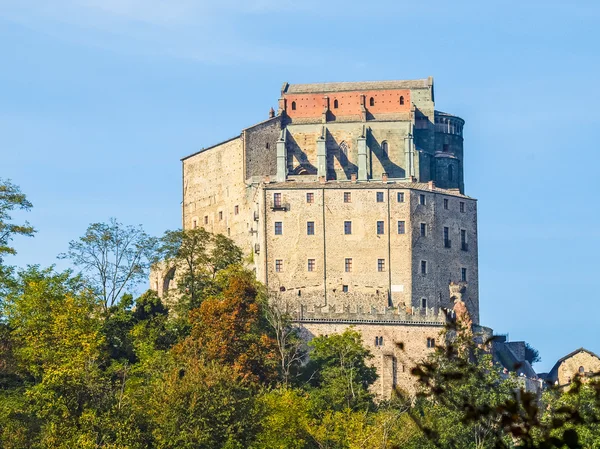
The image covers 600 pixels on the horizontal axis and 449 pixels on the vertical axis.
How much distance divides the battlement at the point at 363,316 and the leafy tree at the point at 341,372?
1.66m

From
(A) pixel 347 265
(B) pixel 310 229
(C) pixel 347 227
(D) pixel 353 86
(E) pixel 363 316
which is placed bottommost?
(E) pixel 363 316

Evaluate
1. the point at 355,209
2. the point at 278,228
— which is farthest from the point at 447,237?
the point at 278,228

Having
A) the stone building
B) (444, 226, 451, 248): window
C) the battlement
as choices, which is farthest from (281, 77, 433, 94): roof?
the battlement

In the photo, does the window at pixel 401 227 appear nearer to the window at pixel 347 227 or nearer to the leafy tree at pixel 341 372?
the window at pixel 347 227

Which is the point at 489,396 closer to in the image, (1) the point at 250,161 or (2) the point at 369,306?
(2) the point at 369,306

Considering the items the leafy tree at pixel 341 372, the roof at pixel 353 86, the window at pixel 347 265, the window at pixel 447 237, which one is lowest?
the leafy tree at pixel 341 372

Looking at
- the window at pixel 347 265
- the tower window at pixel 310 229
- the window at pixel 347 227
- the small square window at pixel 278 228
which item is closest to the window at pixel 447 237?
the window at pixel 347 227

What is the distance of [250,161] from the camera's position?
91.1m

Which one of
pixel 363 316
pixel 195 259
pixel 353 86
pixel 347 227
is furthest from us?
pixel 353 86

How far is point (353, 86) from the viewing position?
98062 millimetres

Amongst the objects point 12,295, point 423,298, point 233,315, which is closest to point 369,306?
point 423,298

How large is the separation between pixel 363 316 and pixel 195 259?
35.6 feet

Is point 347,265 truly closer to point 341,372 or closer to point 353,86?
point 341,372

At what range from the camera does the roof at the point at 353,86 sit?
97.6m
